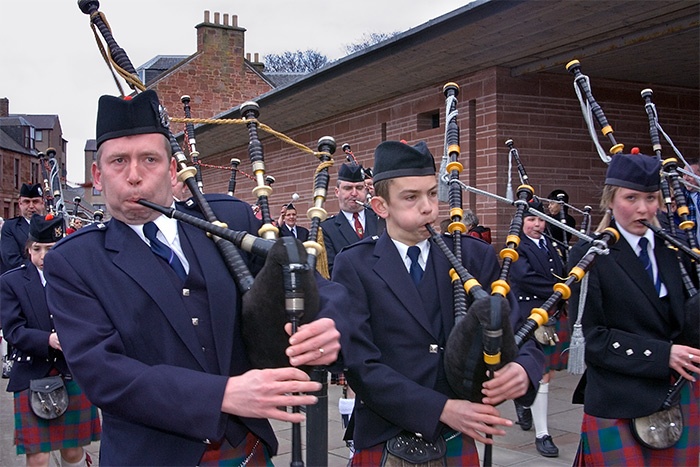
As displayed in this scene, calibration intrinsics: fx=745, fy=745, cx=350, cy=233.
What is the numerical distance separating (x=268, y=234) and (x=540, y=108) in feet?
20.3

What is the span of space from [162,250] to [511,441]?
3.99 m

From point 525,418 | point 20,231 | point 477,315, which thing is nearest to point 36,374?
point 477,315

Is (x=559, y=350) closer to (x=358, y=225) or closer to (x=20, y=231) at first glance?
(x=358, y=225)

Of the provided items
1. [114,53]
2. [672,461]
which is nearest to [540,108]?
[672,461]

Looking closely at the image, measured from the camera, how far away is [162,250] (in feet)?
6.79

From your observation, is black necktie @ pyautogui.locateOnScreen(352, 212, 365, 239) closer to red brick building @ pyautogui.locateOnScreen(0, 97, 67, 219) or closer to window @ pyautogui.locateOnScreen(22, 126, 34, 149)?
red brick building @ pyautogui.locateOnScreen(0, 97, 67, 219)

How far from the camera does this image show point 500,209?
24.1ft

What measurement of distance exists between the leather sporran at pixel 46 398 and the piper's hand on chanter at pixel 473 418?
9.10 feet

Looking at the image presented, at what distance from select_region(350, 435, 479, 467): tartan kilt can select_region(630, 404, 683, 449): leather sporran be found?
772 millimetres

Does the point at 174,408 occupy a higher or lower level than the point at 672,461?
higher

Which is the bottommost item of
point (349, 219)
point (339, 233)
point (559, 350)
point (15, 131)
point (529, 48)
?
point (559, 350)

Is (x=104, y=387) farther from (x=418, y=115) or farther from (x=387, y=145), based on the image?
(x=418, y=115)

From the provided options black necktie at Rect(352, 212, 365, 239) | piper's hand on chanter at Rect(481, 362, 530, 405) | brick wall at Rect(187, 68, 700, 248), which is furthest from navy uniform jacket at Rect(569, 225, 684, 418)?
brick wall at Rect(187, 68, 700, 248)

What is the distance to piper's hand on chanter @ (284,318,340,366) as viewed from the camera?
1.67m
